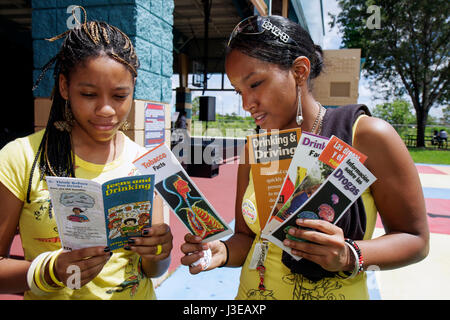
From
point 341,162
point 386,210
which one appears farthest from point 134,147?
point 386,210

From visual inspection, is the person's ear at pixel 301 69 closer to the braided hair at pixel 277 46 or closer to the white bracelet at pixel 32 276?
the braided hair at pixel 277 46

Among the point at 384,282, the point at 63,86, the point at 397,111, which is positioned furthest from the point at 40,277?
the point at 397,111

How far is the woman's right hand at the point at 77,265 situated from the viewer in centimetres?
104

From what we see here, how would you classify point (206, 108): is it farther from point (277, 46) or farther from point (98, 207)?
point (98, 207)

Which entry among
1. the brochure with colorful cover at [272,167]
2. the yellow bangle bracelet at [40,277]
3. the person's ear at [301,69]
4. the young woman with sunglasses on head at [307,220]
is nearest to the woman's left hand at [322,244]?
the young woman with sunglasses on head at [307,220]

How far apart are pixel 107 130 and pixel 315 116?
2.79ft

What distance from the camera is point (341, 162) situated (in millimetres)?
909

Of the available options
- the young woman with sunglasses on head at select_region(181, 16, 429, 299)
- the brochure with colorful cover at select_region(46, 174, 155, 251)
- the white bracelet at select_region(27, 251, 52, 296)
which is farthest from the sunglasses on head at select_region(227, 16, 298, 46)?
the white bracelet at select_region(27, 251, 52, 296)

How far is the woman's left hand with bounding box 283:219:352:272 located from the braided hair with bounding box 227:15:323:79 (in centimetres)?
63

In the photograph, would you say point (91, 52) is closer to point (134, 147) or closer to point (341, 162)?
point (134, 147)

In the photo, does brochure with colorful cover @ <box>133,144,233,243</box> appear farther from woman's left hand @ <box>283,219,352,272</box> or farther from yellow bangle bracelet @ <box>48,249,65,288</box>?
yellow bangle bracelet @ <box>48,249,65,288</box>

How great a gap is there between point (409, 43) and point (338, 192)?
818 inches

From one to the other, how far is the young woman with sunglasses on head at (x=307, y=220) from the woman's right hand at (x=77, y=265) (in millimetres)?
325

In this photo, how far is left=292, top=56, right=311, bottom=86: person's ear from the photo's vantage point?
123 centimetres
